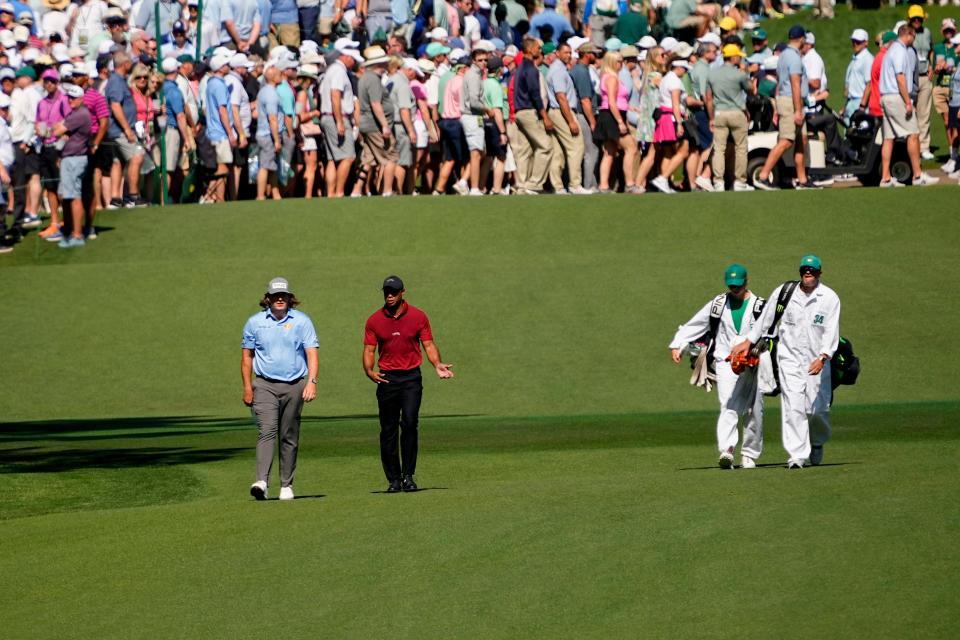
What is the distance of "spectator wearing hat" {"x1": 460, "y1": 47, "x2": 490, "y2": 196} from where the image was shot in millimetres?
27609

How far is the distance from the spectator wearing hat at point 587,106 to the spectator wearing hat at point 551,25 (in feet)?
9.52

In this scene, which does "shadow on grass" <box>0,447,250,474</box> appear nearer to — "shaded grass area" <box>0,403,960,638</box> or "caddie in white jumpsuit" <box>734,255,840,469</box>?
"shaded grass area" <box>0,403,960,638</box>

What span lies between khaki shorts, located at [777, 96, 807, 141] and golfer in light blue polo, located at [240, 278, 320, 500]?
565 inches

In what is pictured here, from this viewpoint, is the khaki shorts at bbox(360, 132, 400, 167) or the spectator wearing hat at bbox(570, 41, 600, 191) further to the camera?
the spectator wearing hat at bbox(570, 41, 600, 191)

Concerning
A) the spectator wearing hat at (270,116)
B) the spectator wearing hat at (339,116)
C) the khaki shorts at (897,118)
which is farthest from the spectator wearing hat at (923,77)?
the spectator wearing hat at (270,116)

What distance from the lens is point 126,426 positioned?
19812 mm

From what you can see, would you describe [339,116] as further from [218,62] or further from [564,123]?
[564,123]

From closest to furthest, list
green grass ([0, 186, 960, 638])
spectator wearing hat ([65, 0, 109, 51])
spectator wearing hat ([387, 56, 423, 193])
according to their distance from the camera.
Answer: green grass ([0, 186, 960, 638])
spectator wearing hat ([387, 56, 423, 193])
spectator wearing hat ([65, 0, 109, 51])

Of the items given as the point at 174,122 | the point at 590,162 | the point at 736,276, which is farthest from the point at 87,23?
the point at 736,276

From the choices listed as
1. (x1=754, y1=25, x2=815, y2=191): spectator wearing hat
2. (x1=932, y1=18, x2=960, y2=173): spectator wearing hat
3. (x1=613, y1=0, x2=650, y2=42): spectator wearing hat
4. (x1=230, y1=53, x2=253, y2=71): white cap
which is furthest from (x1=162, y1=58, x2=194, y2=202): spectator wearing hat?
(x1=932, y1=18, x2=960, y2=173): spectator wearing hat

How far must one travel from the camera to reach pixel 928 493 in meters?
11.7

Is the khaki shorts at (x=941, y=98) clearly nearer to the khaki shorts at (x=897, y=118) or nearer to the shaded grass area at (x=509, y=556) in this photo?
the khaki shorts at (x=897, y=118)

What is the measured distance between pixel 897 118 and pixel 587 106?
185 inches

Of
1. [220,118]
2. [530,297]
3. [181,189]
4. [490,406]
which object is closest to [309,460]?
[490,406]
